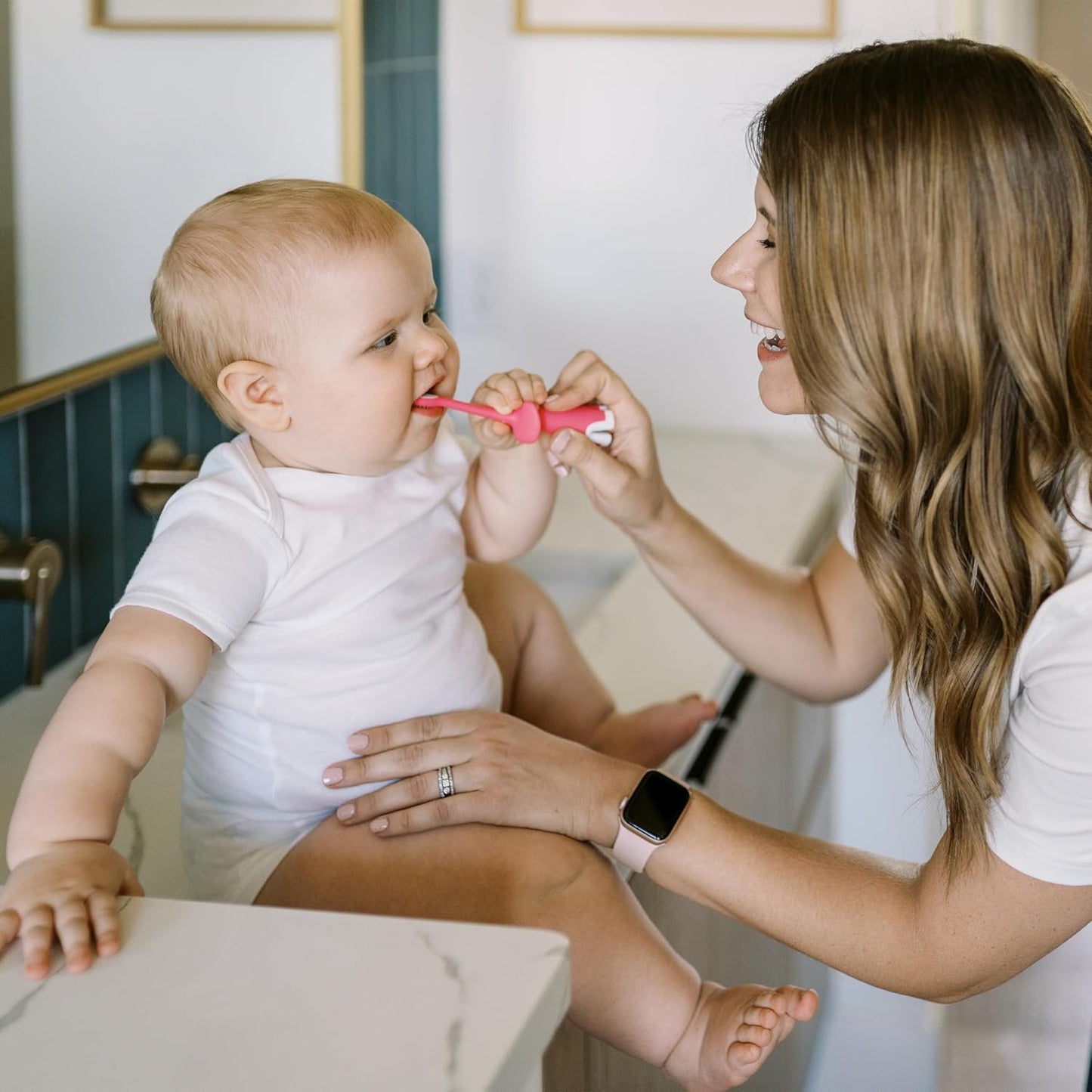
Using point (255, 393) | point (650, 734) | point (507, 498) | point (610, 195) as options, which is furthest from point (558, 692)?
point (610, 195)

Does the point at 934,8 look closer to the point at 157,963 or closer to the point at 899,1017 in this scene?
the point at 899,1017

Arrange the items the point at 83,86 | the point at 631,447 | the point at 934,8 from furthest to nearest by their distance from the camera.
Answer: the point at 934,8
the point at 83,86
the point at 631,447

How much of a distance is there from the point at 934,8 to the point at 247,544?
5.66ft

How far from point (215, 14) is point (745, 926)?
4.13 ft

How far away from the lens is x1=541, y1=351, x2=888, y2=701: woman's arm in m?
1.32

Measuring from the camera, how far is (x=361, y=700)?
1113 mm

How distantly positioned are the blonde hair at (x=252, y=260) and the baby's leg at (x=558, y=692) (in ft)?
1.17

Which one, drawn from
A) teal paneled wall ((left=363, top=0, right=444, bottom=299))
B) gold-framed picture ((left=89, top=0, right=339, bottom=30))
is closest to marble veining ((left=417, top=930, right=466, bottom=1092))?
gold-framed picture ((left=89, top=0, right=339, bottom=30))

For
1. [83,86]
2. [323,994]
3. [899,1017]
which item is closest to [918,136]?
[323,994]

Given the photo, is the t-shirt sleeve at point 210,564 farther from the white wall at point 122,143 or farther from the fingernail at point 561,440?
the white wall at point 122,143

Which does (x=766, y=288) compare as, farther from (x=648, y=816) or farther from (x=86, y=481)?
(x=86, y=481)

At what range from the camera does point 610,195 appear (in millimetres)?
2494

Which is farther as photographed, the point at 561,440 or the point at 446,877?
the point at 561,440

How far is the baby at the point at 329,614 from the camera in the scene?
101cm
